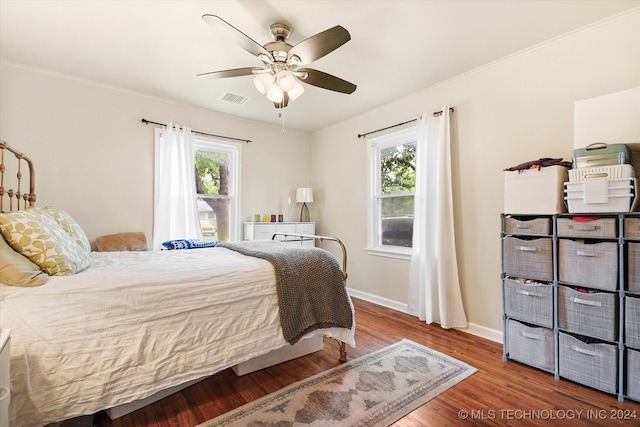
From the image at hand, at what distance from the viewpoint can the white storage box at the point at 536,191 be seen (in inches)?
81.0

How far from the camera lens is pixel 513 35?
2217 millimetres

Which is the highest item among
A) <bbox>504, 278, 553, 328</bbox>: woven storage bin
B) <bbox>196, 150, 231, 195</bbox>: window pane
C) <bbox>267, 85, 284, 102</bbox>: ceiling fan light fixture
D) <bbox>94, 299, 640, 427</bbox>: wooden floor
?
<bbox>267, 85, 284, 102</bbox>: ceiling fan light fixture

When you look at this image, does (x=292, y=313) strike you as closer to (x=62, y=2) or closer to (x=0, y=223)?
(x=0, y=223)

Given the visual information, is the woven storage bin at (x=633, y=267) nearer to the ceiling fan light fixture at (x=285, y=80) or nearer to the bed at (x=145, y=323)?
the bed at (x=145, y=323)

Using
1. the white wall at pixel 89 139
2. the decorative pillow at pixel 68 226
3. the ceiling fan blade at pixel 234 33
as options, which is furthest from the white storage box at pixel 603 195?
the white wall at pixel 89 139

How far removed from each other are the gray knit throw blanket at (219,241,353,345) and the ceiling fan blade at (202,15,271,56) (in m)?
1.44

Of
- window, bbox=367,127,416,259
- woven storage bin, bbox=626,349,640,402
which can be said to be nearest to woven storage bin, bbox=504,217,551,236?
woven storage bin, bbox=626,349,640,402

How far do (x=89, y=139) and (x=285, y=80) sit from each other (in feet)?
7.81

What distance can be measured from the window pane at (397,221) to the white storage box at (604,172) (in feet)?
5.64

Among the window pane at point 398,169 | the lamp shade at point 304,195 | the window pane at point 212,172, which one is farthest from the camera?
the lamp shade at point 304,195

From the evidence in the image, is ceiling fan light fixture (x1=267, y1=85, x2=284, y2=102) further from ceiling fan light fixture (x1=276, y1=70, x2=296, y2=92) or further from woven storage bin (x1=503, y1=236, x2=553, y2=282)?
woven storage bin (x1=503, y1=236, x2=553, y2=282)

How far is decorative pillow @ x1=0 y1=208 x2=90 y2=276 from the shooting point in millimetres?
1444

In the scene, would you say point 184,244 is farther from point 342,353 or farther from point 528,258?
point 528,258

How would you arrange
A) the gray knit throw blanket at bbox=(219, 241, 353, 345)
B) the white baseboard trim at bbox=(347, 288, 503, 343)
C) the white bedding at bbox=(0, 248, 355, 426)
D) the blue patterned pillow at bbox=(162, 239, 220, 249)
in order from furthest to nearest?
the blue patterned pillow at bbox=(162, 239, 220, 249)
the white baseboard trim at bbox=(347, 288, 503, 343)
the gray knit throw blanket at bbox=(219, 241, 353, 345)
the white bedding at bbox=(0, 248, 355, 426)
